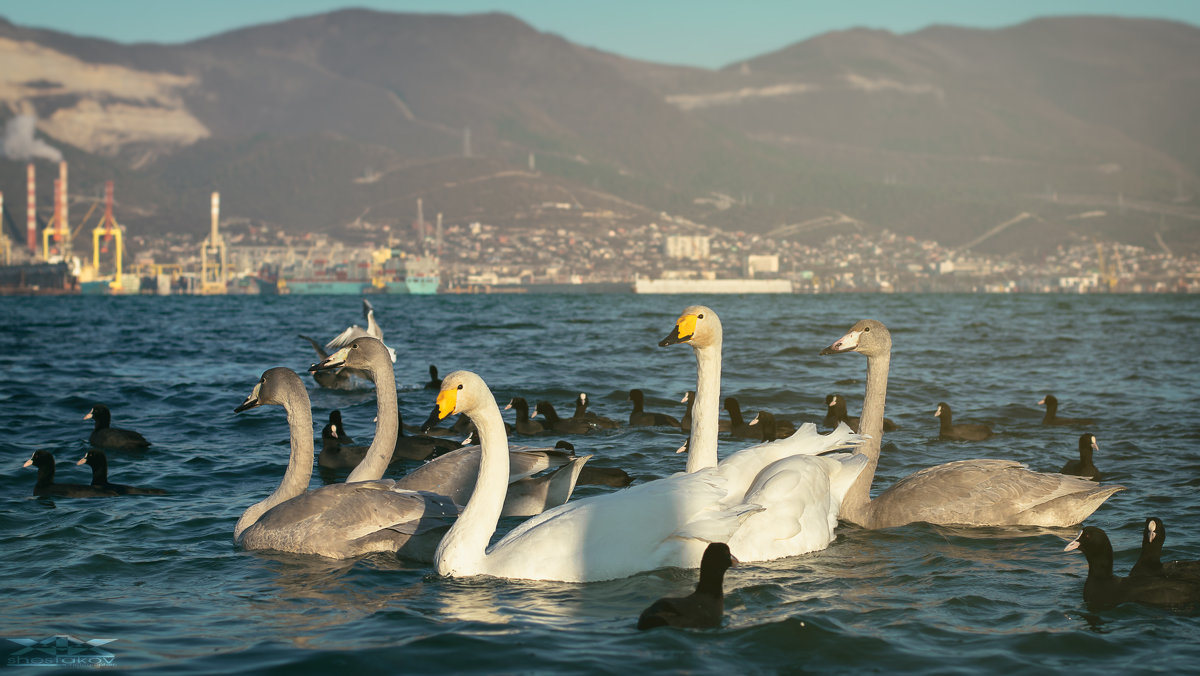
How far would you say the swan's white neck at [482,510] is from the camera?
21.0 ft

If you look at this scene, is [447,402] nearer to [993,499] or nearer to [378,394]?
[378,394]

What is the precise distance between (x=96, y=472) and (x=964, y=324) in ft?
129

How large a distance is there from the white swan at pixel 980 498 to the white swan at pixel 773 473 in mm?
409

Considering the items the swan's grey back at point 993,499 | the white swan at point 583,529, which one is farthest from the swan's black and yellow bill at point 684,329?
the swan's grey back at point 993,499

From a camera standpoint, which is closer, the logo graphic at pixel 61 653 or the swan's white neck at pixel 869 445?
the logo graphic at pixel 61 653

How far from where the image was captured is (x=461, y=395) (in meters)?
6.43

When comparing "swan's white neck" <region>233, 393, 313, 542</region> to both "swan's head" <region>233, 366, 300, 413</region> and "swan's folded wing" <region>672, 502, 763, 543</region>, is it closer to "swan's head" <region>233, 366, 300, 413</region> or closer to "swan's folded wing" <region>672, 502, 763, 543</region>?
"swan's head" <region>233, 366, 300, 413</region>

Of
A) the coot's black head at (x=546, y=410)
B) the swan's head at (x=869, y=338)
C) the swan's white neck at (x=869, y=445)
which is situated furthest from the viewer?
the coot's black head at (x=546, y=410)

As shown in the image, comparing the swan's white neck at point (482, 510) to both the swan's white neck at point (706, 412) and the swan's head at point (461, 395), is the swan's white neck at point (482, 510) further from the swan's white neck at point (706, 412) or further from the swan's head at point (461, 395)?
the swan's white neck at point (706, 412)

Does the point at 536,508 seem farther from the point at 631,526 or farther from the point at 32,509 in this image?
the point at 32,509

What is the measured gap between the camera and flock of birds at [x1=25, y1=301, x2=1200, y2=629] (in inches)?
243

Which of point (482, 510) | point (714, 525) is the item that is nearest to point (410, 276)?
point (482, 510)

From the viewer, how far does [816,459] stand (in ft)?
24.2

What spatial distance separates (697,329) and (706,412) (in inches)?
25.2
